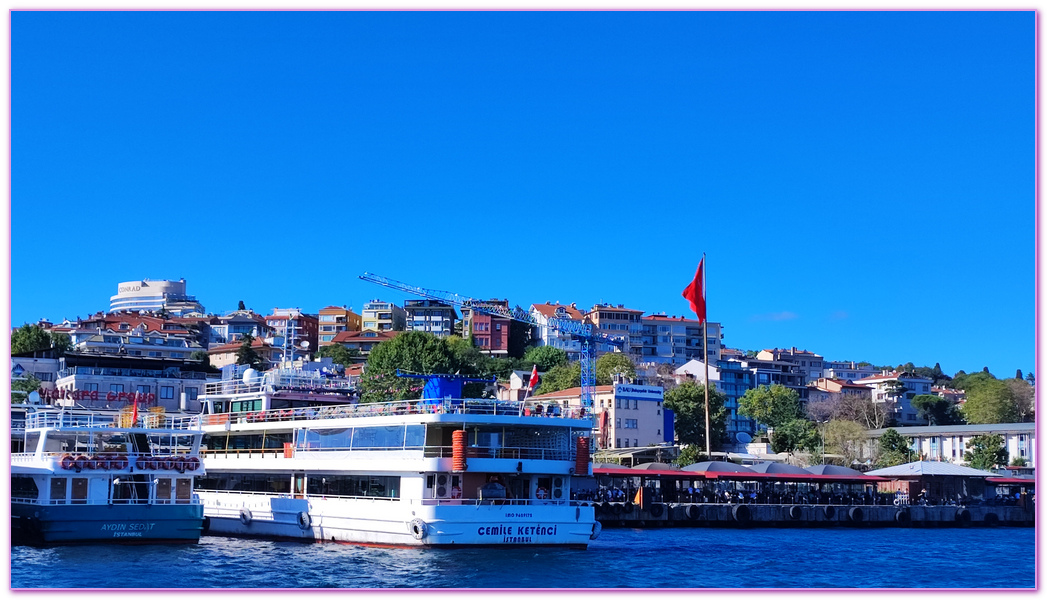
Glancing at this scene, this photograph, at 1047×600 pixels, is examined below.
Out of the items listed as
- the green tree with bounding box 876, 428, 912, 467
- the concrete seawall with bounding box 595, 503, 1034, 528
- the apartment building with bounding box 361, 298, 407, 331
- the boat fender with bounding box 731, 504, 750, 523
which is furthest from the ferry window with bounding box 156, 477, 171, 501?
the apartment building with bounding box 361, 298, 407, 331

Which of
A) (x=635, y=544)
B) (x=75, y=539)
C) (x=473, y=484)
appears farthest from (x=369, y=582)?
(x=635, y=544)

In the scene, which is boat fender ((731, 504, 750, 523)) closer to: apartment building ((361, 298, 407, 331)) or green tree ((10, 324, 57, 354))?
green tree ((10, 324, 57, 354))

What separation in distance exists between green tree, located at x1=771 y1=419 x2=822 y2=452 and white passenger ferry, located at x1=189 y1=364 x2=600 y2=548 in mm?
62369

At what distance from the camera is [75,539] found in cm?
3475

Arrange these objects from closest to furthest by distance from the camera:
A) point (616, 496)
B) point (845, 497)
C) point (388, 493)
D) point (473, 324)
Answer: point (388, 493) → point (616, 496) → point (845, 497) → point (473, 324)

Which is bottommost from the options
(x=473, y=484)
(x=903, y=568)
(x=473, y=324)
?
(x=903, y=568)

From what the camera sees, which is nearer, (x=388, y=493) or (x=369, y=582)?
(x=369, y=582)

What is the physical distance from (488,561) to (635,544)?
10.9 meters

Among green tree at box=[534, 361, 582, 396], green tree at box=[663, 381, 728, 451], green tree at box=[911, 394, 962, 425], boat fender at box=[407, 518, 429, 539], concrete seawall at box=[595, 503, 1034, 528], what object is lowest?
concrete seawall at box=[595, 503, 1034, 528]

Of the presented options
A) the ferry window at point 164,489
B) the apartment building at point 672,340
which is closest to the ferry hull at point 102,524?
the ferry window at point 164,489

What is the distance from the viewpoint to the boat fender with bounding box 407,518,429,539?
35.2 metres

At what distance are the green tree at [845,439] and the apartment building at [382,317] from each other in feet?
254

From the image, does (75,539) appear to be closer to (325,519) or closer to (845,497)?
(325,519)

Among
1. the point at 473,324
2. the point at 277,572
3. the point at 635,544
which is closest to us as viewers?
the point at 277,572
